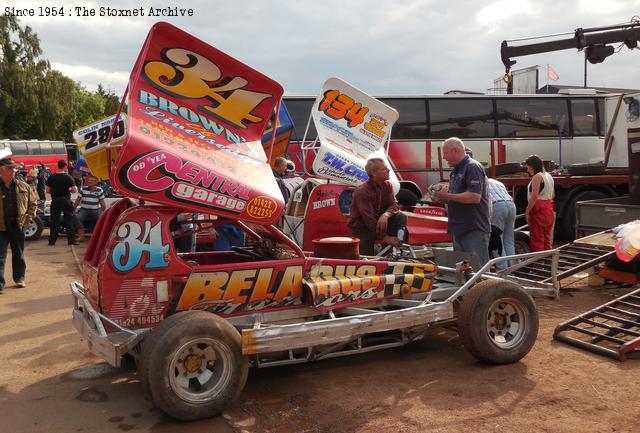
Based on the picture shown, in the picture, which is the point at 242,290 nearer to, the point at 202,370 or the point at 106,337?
the point at 202,370

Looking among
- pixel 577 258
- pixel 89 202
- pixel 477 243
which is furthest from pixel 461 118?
pixel 477 243

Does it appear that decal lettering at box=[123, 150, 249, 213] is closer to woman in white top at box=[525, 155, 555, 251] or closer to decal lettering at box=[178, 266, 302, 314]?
decal lettering at box=[178, 266, 302, 314]

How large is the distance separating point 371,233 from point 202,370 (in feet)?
8.81

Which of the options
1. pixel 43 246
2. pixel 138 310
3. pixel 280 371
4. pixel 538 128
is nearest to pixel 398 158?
pixel 538 128

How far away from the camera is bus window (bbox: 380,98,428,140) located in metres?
14.1

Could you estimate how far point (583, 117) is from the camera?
607 inches

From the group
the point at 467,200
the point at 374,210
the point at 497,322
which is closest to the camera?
the point at 497,322

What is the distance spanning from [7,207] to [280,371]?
5454 mm

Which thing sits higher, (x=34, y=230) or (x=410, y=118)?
(x=410, y=118)

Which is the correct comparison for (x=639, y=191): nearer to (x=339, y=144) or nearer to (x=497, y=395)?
(x=339, y=144)

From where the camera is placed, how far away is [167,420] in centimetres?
389

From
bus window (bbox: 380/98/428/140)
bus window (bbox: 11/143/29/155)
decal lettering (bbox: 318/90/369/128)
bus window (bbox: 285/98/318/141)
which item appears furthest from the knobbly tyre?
bus window (bbox: 11/143/29/155)

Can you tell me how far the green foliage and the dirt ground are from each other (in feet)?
133

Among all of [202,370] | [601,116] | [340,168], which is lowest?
[202,370]
